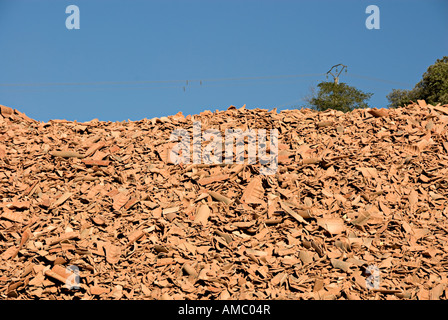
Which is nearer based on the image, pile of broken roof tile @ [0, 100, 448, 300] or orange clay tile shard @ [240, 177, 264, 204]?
pile of broken roof tile @ [0, 100, 448, 300]

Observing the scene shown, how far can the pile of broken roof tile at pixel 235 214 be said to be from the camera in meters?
7.29

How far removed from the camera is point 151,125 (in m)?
10.8

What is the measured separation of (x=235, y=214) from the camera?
8172 millimetres

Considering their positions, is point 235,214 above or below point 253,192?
below

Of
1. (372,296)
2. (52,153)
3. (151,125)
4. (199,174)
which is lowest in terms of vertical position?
(372,296)

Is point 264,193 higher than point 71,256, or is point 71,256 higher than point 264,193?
point 264,193

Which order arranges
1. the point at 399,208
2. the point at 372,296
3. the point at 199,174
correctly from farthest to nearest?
the point at 199,174 < the point at 399,208 < the point at 372,296

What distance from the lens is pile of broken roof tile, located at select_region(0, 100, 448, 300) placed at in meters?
7.29

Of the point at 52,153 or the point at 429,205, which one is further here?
the point at 52,153

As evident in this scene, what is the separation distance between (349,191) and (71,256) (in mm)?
5877

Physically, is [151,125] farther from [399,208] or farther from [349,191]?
[399,208]

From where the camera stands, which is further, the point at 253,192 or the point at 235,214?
the point at 253,192

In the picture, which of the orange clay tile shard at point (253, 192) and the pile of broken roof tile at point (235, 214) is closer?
the pile of broken roof tile at point (235, 214)

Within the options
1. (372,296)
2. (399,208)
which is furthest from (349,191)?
(372,296)
